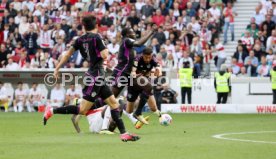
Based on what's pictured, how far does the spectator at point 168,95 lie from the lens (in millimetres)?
31609

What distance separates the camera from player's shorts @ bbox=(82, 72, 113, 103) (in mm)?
14539

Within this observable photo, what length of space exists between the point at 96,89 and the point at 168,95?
1729 cm

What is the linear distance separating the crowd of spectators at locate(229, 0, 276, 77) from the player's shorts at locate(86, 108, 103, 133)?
14162mm

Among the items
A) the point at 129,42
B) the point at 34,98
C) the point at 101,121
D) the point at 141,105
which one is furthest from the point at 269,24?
the point at 101,121

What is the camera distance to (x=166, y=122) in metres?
18.7

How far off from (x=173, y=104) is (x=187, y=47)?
329 cm

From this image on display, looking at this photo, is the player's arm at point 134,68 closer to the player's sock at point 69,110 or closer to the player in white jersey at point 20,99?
the player's sock at point 69,110

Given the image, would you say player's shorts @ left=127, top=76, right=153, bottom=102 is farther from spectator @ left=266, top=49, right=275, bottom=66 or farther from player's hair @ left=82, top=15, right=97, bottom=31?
spectator @ left=266, top=49, right=275, bottom=66

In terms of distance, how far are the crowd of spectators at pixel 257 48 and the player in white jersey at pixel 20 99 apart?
886 centimetres

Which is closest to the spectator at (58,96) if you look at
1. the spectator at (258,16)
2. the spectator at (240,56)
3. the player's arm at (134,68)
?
the spectator at (240,56)

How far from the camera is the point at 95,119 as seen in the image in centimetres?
1712

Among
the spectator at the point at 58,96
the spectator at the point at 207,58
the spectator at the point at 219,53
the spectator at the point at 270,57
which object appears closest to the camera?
the spectator at the point at 270,57

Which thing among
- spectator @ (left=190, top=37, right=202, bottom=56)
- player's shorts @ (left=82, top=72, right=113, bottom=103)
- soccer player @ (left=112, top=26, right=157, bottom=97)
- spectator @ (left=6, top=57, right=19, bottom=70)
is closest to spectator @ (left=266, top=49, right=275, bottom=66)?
spectator @ (left=190, top=37, right=202, bottom=56)

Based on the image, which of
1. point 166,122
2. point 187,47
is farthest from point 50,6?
point 166,122
